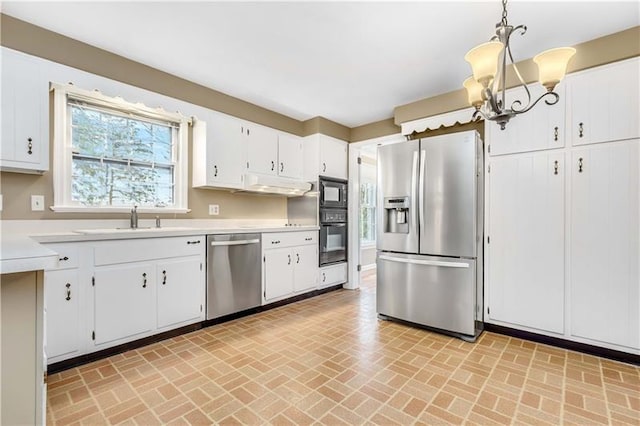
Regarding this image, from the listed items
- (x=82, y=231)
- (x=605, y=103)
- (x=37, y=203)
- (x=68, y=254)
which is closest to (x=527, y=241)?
(x=605, y=103)

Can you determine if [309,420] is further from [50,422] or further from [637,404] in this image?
[637,404]

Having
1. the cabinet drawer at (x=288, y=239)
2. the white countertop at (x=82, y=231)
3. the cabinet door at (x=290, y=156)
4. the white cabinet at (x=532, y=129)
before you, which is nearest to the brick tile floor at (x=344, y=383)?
the white countertop at (x=82, y=231)

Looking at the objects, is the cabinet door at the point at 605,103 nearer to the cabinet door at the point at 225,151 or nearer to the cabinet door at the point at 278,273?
the cabinet door at the point at 278,273

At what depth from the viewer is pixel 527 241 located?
274 centimetres

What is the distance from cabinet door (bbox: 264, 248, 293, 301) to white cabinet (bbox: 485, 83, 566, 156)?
8.57 ft

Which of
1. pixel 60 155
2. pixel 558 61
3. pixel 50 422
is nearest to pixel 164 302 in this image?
pixel 50 422

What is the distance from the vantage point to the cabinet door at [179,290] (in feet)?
8.61

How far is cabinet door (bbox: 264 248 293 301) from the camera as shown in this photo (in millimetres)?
3535

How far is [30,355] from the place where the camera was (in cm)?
96

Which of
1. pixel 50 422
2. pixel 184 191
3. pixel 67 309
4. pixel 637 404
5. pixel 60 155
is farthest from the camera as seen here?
pixel 184 191

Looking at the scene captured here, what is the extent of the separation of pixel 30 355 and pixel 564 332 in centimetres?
351

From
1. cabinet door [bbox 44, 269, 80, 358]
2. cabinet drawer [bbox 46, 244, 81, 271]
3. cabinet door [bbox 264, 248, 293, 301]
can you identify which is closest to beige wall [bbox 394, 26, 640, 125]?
cabinet door [bbox 264, 248, 293, 301]

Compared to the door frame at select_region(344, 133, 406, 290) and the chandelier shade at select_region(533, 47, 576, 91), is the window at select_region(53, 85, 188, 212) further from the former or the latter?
the chandelier shade at select_region(533, 47, 576, 91)

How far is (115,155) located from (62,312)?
1.47 m
